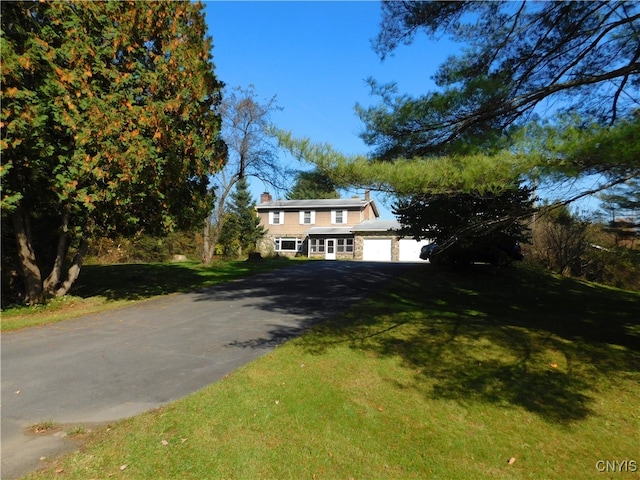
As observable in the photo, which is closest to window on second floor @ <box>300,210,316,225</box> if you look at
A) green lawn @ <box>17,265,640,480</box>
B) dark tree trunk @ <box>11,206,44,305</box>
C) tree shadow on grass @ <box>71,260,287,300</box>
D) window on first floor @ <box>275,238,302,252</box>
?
window on first floor @ <box>275,238,302,252</box>

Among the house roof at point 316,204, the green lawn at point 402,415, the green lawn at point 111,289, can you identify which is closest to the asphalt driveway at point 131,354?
the green lawn at point 402,415

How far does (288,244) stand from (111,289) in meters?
25.7

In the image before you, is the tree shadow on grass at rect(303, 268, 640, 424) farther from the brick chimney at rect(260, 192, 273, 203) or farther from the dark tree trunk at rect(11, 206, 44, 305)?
the brick chimney at rect(260, 192, 273, 203)

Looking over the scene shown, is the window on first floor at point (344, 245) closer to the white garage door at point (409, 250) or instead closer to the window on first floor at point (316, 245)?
the window on first floor at point (316, 245)

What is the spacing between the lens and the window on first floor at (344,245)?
3576 cm

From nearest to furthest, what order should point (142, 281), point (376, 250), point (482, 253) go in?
point (142, 281) < point (482, 253) < point (376, 250)

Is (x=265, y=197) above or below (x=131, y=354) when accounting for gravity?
above

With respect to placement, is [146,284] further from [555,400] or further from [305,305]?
[555,400]

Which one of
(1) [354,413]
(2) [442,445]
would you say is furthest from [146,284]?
(2) [442,445]

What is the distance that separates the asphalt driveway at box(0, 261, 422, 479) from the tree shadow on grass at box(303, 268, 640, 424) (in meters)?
1.36

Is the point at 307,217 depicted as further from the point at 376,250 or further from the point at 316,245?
the point at 376,250

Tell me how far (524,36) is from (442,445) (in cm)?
729

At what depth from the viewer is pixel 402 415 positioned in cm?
455

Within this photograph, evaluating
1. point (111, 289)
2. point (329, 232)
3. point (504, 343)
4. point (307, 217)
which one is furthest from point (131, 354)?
point (307, 217)
